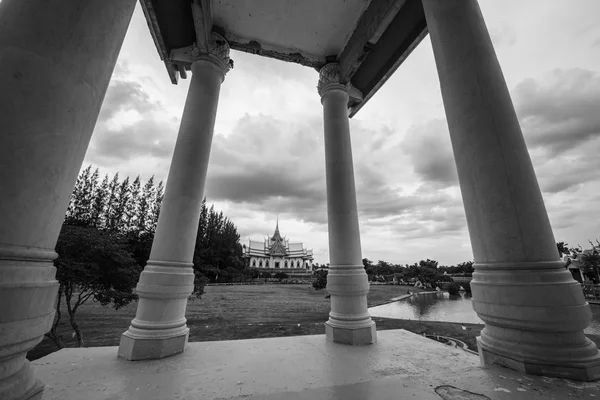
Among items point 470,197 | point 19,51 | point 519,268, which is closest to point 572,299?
point 519,268

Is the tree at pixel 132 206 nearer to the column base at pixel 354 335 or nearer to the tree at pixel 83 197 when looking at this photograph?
the tree at pixel 83 197

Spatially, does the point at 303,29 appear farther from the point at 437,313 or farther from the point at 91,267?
the point at 437,313

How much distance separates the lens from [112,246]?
22203 millimetres

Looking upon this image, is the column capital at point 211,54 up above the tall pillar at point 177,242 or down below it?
above

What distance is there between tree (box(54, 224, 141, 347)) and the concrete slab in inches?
624

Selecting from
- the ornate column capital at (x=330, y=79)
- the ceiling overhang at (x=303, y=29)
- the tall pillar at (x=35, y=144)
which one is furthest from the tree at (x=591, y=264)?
the tall pillar at (x=35, y=144)

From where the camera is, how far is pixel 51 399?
16.8ft

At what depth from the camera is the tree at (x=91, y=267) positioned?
1995cm

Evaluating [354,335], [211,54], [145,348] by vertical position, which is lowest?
[145,348]

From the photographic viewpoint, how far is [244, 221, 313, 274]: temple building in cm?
18375

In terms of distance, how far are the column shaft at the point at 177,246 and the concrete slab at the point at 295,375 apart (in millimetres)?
602

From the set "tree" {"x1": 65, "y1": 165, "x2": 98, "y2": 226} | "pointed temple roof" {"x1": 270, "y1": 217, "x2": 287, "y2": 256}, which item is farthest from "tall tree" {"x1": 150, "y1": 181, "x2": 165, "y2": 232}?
"pointed temple roof" {"x1": 270, "y1": 217, "x2": 287, "y2": 256}

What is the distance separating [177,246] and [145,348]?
3.11 m

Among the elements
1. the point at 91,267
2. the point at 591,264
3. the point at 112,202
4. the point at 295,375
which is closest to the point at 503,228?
the point at 295,375
